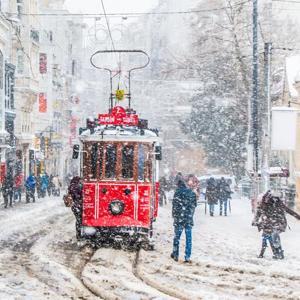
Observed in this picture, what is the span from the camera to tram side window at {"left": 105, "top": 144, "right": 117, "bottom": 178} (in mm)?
17125

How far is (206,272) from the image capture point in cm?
1302

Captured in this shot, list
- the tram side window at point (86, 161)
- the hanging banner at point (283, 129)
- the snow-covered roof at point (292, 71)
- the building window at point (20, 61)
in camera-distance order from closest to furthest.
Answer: the tram side window at point (86, 161)
the hanging banner at point (283, 129)
the snow-covered roof at point (292, 71)
the building window at point (20, 61)

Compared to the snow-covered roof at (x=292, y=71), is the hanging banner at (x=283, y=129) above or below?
below

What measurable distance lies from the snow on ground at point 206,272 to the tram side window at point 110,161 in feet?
6.03

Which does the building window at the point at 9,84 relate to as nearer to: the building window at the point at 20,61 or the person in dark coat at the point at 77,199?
the building window at the point at 20,61

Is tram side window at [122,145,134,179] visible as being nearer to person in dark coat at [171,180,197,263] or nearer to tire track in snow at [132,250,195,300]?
person in dark coat at [171,180,197,263]

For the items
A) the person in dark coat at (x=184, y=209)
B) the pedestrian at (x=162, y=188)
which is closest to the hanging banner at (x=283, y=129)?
the person in dark coat at (x=184, y=209)

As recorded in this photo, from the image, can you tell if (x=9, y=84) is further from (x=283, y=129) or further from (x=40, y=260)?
(x=40, y=260)

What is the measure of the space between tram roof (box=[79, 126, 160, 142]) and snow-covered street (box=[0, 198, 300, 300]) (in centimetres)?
247

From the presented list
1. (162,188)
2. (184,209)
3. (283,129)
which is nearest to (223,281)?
(184,209)

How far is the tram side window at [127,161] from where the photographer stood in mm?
17094

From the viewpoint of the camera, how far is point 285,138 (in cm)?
2333

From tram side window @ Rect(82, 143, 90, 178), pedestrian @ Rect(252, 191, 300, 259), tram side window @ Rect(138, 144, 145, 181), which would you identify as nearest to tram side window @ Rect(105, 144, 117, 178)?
tram side window @ Rect(82, 143, 90, 178)

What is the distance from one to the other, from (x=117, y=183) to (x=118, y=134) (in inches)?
43.8
